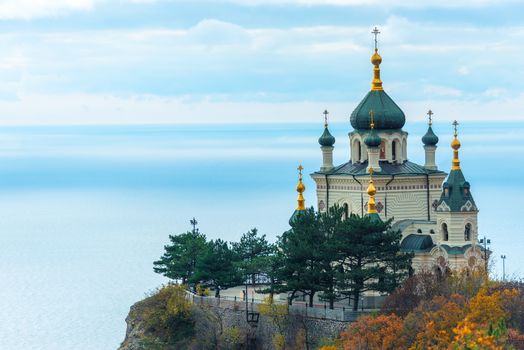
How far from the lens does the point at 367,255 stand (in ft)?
132

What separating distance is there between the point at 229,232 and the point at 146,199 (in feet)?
188

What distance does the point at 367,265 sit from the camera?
4162cm

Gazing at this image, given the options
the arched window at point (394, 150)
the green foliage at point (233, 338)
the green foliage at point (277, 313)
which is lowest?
the green foliage at point (233, 338)

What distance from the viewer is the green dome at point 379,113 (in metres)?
45.4

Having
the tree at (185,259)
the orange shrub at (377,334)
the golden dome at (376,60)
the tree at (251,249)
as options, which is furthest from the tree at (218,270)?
the orange shrub at (377,334)

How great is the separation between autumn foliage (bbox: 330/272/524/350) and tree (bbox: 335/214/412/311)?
0.93 m

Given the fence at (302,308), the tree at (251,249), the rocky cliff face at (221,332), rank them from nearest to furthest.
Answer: the fence at (302,308) → the rocky cliff face at (221,332) → the tree at (251,249)

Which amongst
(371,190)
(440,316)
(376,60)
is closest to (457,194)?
(371,190)

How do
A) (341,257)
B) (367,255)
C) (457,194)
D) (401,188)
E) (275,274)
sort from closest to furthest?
(367,255), (341,257), (275,274), (457,194), (401,188)

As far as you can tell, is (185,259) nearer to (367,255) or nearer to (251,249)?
(251,249)

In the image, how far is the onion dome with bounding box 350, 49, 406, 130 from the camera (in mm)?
45469

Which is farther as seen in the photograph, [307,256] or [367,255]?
[307,256]

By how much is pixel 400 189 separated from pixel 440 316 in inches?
424

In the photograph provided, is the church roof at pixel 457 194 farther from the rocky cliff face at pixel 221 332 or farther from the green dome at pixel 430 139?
the rocky cliff face at pixel 221 332
